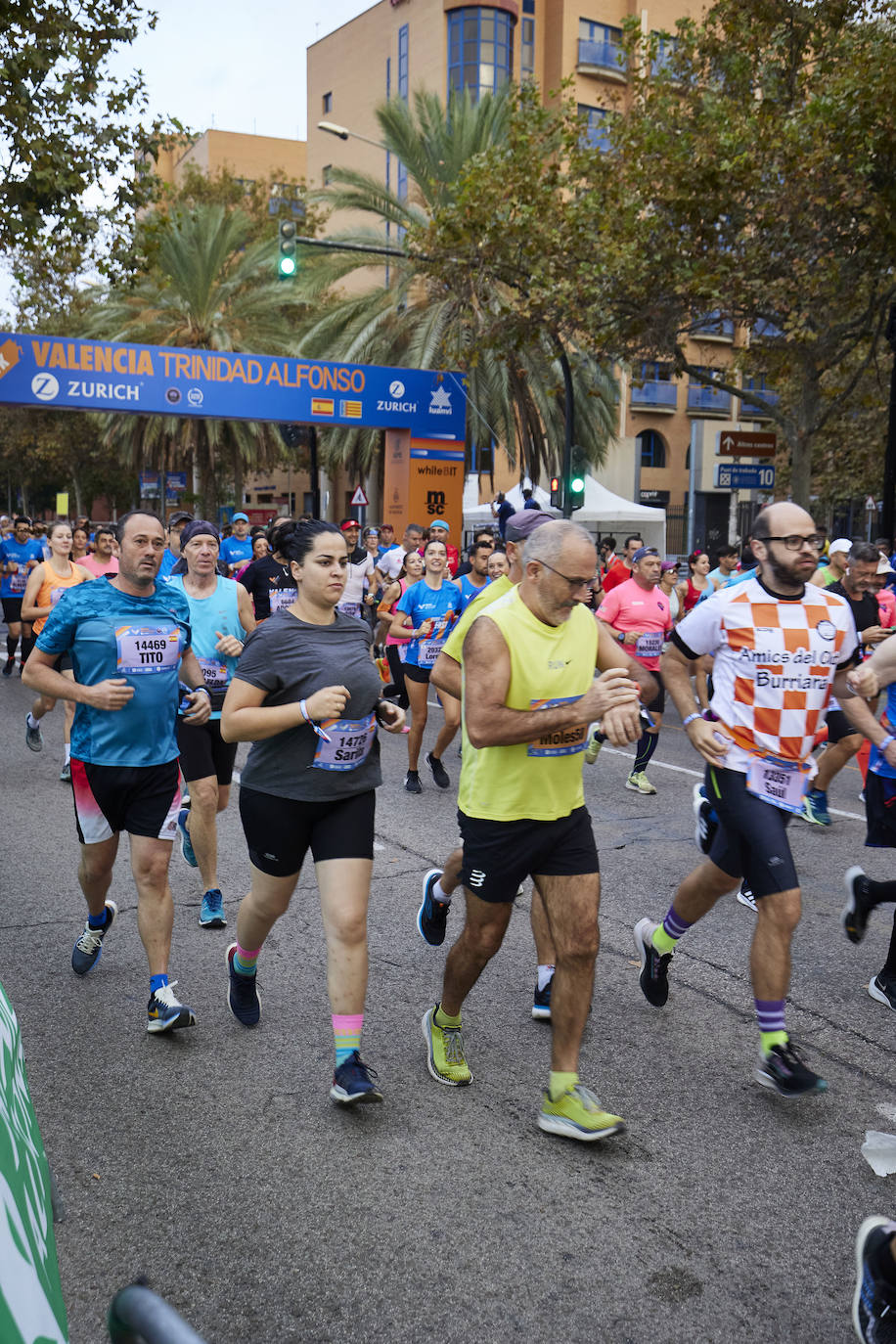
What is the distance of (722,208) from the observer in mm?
15695

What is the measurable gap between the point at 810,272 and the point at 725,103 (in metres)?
2.43

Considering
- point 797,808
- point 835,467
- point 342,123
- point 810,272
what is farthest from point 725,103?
point 342,123

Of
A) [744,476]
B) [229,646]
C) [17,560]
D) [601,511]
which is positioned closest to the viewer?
[229,646]

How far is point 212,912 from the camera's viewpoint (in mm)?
5801

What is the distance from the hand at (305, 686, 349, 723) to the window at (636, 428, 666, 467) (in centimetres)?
4900

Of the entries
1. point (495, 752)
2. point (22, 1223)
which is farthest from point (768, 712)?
point (22, 1223)

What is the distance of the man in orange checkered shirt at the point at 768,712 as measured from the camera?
13.3 feet

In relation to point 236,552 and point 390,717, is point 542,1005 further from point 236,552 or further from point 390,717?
point 236,552

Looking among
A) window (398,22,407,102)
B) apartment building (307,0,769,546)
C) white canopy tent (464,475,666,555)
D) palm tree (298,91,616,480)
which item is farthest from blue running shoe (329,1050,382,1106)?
window (398,22,407,102)

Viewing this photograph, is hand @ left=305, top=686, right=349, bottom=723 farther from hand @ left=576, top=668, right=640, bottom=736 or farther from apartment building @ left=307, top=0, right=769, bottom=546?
apartment building @ left=307, top=0, right=769, bottom=546

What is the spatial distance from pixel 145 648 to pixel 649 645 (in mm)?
5516

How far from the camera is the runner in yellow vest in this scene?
12.1 ft

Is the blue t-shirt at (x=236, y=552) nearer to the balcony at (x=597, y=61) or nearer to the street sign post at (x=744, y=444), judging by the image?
the street sign post at (x=744, y=444)

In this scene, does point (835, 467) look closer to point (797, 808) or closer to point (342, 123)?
point (342, 123)
